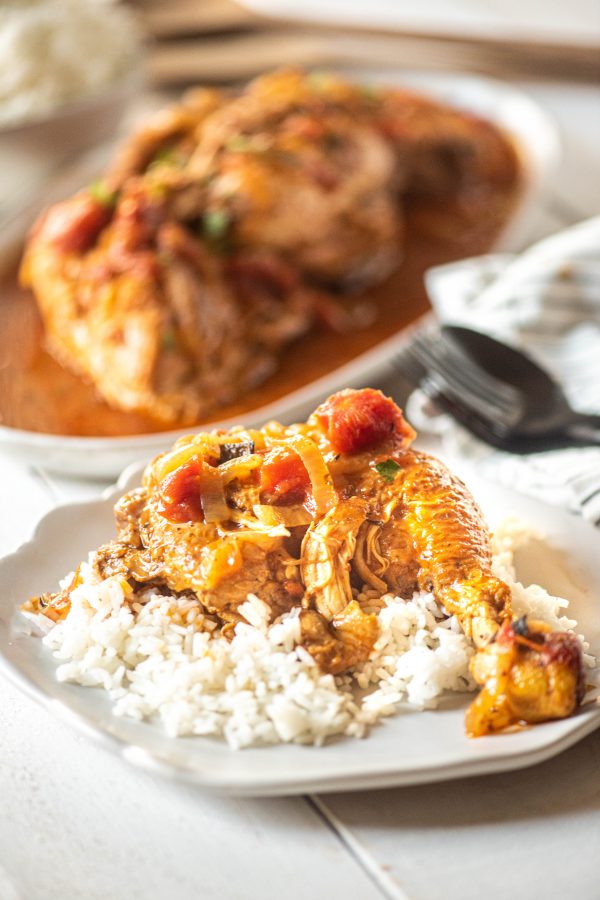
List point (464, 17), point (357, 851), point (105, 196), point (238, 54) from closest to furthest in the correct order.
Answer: point (357, 851) → point (105, 196) → point (238, 54) → point (464, 17)

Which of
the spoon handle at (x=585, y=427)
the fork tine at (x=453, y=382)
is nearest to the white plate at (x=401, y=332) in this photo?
the fork tine at (x=453, y=382)

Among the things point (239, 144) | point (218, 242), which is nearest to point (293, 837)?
point (218, 242)

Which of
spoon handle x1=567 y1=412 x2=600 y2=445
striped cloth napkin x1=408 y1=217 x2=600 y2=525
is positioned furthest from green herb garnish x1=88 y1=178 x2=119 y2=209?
spoon handle x1=567 y1=412 x2=600 y2=445

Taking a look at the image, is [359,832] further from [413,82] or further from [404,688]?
[413,82]

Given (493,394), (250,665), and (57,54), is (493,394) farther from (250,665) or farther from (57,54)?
(57,54)

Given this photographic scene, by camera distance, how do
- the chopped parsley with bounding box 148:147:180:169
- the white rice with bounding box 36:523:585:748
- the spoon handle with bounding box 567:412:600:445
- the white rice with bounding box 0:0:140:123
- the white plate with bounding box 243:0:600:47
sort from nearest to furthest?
the white rice with bounding box 36:523:585:748, the spoon handle with bounding box 567:412:600:445, the chopped parsley with bounding box 148:147:180:169, the white rice with bounding box 0:0:140:123, the white plate with bounding box 243:0:600:47

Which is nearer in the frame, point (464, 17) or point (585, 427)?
point (585, 427)

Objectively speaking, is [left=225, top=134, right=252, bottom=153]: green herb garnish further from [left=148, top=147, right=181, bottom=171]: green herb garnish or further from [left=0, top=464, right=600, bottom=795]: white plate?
[left=0, top=464, right=600, bottom=795]: white plate
